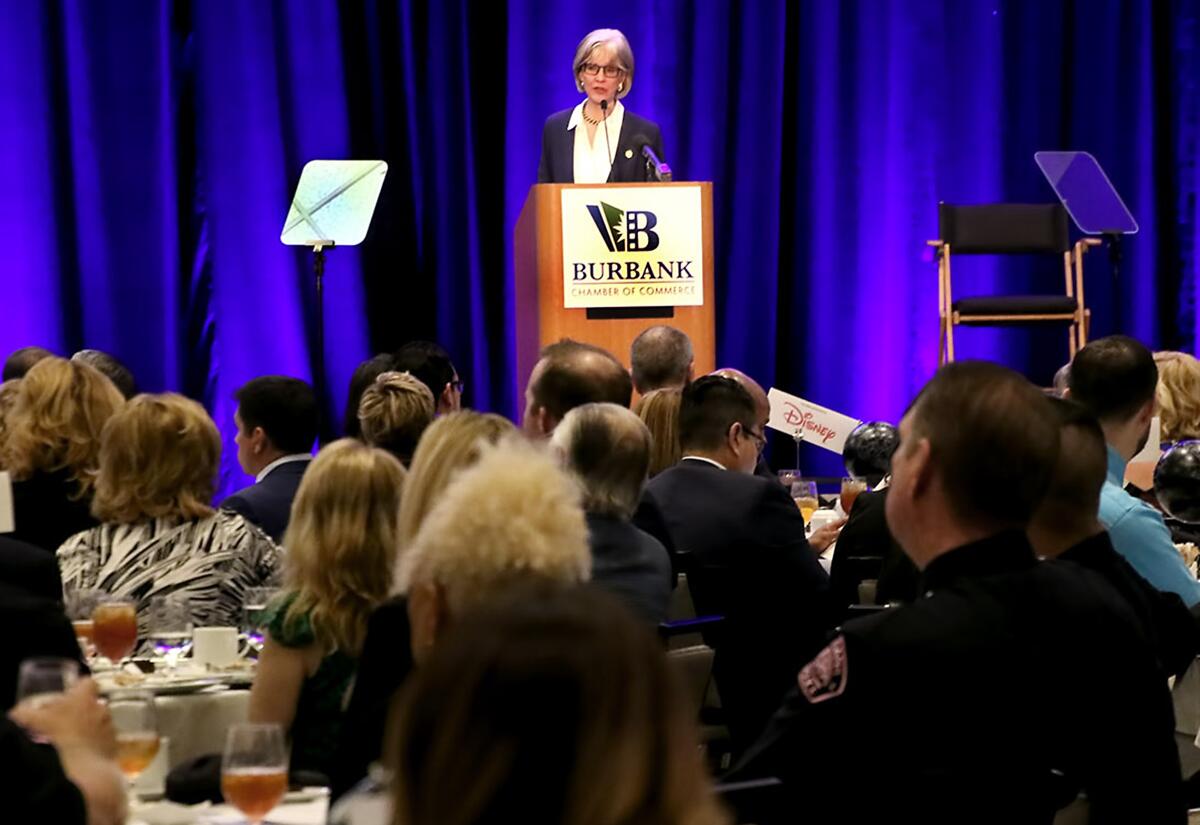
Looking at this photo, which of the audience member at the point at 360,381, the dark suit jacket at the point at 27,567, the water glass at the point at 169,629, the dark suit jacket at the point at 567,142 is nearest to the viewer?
the dark suit jacket at the point at 27,567

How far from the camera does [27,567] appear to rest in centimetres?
312

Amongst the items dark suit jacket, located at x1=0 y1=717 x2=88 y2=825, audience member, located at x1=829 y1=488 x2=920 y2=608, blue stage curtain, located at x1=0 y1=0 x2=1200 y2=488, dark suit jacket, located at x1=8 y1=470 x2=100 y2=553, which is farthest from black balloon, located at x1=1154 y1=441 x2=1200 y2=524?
blue stage curtain, located at x1=0 y1=0 x2=1200 y2=488

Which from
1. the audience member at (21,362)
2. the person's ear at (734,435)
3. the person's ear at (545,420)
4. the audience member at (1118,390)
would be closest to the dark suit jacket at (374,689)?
the audience member at (1118,390)

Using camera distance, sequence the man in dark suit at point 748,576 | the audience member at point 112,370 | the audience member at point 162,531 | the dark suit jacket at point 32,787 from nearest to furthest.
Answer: the dark suit jacket at point 32,787
the audience member at point 162,531
the man in dark suit at point 748,576
the audience member at point 112,370

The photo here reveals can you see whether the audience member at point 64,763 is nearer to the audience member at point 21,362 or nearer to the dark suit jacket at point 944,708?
the dark suit jacket at point 944,708

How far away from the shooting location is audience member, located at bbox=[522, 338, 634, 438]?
200 inches

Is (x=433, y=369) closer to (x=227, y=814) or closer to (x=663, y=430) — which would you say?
(x=663, y=430)

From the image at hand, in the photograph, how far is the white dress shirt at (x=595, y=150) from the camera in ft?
29.6

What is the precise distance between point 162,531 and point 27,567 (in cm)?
114

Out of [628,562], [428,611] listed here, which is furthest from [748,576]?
[428,611]

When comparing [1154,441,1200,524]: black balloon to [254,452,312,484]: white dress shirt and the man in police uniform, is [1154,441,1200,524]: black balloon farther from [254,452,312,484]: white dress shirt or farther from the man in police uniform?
[254,452,312,484]: white dress shirt

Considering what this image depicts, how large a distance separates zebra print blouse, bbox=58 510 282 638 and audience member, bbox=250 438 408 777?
1069 mm

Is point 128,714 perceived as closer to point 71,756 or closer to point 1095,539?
point 71,756

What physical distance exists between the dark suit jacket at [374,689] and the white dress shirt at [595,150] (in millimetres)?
6529
